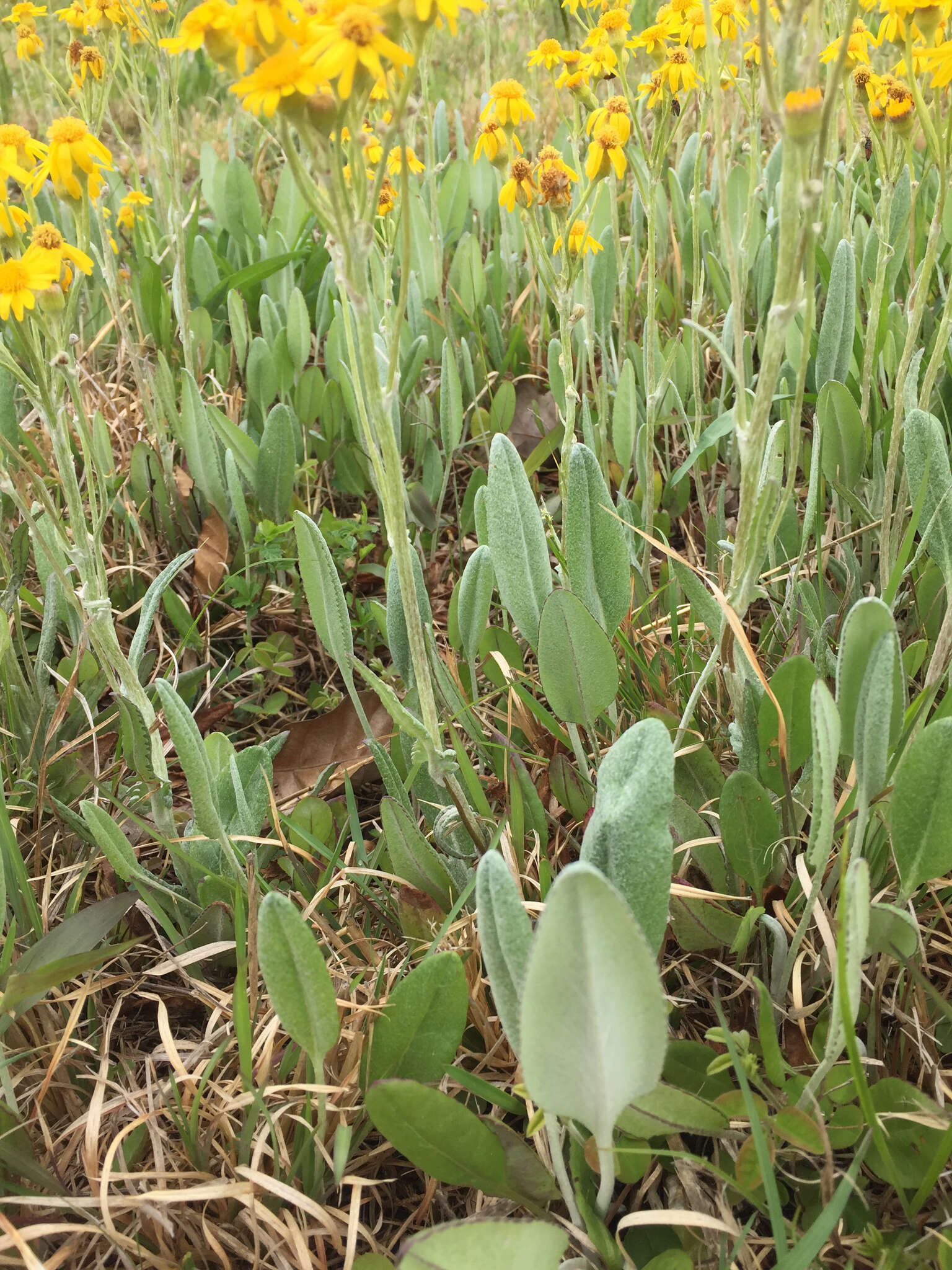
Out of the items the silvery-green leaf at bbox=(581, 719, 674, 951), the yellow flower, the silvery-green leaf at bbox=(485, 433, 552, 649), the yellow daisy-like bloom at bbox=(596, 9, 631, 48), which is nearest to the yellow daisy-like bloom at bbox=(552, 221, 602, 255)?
the yellow daisy-like bloom at bbox=(596, 9, 631, 48)

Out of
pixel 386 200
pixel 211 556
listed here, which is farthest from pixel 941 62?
pixel 211 556

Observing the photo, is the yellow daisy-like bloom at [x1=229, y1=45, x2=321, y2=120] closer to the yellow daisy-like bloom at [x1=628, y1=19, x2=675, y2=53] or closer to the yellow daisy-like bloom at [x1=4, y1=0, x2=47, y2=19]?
the yellow daisy-like bloom at [x1=628, y1=19, x2=675, y2=53]

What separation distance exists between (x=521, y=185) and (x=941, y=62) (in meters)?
0.67

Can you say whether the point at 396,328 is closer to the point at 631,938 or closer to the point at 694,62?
the point at 631,938

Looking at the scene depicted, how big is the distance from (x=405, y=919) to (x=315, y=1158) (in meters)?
0.28

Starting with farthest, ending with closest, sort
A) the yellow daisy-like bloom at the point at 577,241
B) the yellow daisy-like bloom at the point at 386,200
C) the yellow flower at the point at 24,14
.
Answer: the yellow flower at the point at 24,14, the yellow daisy-like bloom at the point at 386,200, the yellow daisy-like bloom at the point at 577,241

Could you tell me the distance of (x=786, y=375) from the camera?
1915mm

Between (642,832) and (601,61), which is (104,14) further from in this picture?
(642,832)

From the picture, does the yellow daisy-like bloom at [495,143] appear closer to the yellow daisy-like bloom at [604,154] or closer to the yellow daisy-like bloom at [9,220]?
the yellow daisy-like bloom at [604,154]

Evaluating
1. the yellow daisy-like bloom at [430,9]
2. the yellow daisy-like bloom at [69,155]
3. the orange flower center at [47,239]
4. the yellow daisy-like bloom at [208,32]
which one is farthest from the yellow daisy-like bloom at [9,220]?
the yellow daisy-like bloom at [430,9]

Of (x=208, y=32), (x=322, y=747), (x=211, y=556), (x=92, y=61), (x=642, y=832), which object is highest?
(x=92, y=61)

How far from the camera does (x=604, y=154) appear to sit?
1.61 metres

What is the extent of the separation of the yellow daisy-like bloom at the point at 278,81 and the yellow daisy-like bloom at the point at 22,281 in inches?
21.3

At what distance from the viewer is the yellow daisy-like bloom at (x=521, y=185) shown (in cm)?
167
